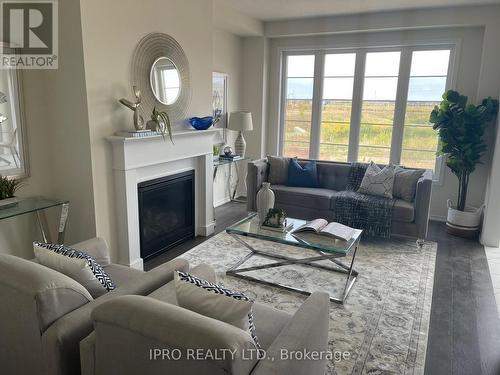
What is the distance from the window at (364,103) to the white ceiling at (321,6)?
64 cm

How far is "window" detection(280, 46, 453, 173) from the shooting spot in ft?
17.1

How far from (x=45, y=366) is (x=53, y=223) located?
6.42ft

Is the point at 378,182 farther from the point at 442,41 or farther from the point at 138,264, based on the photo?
the point at 138,264

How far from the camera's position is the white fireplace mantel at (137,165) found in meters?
3.23

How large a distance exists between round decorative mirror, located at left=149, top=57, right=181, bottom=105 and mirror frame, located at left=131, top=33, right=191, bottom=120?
0.10 ft

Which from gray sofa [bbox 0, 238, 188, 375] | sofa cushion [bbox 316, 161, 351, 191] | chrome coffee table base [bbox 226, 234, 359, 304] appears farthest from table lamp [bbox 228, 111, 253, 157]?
gray sofa [bbox 0, 238, 188, 375]

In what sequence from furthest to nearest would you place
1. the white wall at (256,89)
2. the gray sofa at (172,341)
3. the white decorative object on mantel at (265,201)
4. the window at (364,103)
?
1. the white wall at (256,89)
2. the window at (364,103)
3. the white decorative object on mantel at (265,201)
4. the gray sofa at (172,341)

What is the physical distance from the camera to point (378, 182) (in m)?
4.50

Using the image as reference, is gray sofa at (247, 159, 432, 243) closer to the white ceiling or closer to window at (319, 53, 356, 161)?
window at (319, 53, 356, 161)

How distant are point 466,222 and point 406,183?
36.6 inches

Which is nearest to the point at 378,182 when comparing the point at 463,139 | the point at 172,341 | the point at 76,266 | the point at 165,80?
the point at 463,139

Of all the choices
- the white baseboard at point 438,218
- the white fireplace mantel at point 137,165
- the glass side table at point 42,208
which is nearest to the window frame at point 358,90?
the white baseboard at point 438,218

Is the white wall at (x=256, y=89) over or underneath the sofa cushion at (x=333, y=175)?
over

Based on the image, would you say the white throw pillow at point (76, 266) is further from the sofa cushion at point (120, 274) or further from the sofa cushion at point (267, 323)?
the sofa cushion at point (267, 323)
